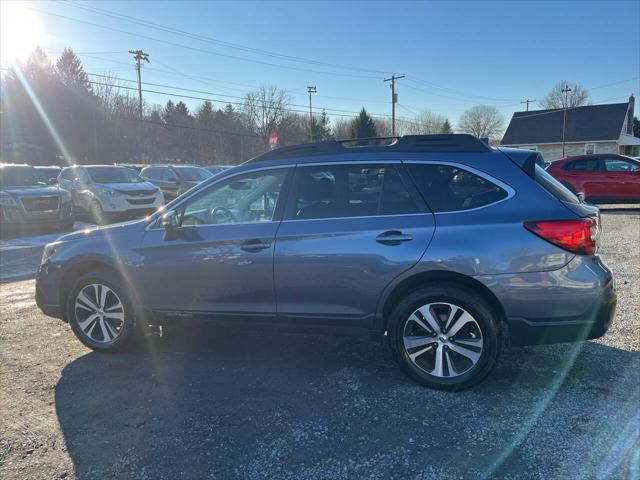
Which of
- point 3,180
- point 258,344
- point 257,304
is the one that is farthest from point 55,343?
point 3,180

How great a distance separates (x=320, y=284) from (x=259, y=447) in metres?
1.25

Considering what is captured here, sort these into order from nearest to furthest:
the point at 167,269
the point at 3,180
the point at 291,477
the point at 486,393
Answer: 1. the point at 291,477
2. the point at 486,393
3. the point at 167,269
4. the point at 3,180

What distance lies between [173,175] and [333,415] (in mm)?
16229

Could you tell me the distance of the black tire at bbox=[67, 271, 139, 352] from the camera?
13.5 feet

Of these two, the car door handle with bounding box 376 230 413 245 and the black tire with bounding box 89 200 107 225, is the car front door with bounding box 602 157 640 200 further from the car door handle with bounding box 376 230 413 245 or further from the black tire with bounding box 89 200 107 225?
the black tire with bounding box 89 200 107 225

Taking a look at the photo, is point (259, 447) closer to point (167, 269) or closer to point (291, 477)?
point (291, 477)

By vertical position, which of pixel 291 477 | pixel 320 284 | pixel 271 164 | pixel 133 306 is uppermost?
pixel 271 164

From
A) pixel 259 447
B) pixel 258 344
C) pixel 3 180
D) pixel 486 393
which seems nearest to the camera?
pixel 259 447

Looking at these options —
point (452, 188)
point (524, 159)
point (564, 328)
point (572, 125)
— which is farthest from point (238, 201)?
point (572, 125)

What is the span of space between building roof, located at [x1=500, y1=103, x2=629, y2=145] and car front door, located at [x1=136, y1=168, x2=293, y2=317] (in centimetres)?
4997

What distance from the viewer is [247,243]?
3.66 m

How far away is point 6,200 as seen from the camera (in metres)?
11.0

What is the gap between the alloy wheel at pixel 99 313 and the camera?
13.8ft

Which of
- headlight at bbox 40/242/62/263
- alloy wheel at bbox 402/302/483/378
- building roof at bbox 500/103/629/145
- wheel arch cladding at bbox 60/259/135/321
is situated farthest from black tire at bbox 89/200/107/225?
building roof at bbox 500/103/629/145
